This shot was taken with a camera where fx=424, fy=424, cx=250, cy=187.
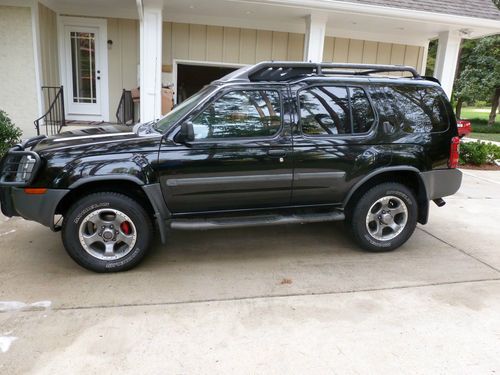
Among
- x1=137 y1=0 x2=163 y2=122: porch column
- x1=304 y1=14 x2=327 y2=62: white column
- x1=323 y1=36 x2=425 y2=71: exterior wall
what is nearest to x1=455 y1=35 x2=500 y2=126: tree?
x1=323 y1=36 x2=425 y2=71: exterior wall

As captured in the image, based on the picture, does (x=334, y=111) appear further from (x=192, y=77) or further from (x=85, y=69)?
(x=192, y=77)

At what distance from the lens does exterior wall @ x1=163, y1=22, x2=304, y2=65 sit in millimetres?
10805

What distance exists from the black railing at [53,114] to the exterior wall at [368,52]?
6954mm

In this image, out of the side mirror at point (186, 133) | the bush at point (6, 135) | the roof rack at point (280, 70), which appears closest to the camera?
the side mirror at point (186, 133)

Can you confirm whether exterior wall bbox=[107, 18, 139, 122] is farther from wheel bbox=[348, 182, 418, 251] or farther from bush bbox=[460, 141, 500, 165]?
bush bbox=[460, 141, 500, 165]

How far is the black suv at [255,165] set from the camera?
3971 mm

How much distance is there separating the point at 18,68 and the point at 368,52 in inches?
348

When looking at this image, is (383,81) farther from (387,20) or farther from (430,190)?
(387,20)

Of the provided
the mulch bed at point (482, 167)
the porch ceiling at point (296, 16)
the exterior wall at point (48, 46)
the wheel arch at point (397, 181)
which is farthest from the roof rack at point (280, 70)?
the mulch bed at point (482, 167)

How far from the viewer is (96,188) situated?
406cm

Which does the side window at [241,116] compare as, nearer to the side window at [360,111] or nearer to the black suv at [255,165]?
the black suv at [255,165]

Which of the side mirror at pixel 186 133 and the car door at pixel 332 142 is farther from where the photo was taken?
the car door at pixel 332 142

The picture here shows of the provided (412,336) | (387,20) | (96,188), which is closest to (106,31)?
(387,20)

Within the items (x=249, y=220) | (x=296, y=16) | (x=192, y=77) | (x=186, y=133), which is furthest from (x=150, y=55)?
(x=249, y=220)
